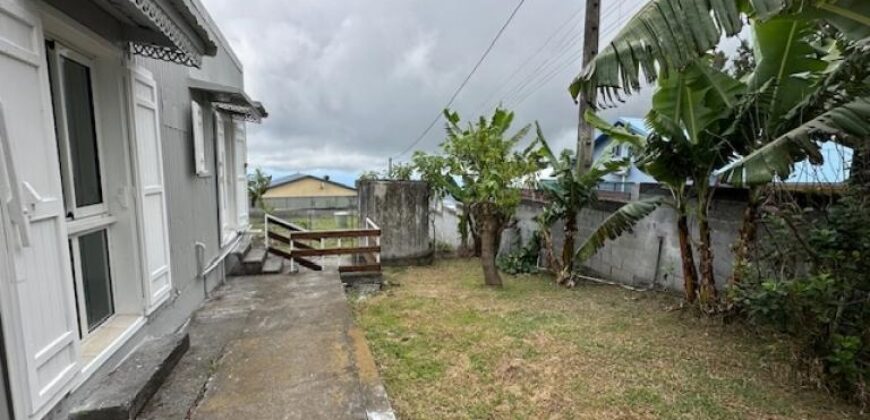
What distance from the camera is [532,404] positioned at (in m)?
2.98

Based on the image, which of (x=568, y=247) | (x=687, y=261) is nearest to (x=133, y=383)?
(x=687, y=261)

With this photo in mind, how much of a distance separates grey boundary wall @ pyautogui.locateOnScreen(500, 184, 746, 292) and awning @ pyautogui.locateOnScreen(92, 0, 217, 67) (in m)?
5.40

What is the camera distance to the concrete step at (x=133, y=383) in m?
2.06

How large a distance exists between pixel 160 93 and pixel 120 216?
4.08ft

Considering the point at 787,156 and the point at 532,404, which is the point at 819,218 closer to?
the point at 787,156

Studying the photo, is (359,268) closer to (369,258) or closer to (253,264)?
(369,258)

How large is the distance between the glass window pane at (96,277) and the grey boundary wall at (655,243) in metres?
5.73

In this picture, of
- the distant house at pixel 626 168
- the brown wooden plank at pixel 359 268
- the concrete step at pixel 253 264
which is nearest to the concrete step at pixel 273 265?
the concrete step at pixel 253 264

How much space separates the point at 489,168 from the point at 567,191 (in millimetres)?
1365

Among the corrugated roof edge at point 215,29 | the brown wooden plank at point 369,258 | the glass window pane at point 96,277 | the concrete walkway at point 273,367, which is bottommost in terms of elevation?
the brown wooden plank at point 369,258

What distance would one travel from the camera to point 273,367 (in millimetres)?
2947

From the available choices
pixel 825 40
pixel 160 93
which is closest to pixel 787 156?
pixel 825 40

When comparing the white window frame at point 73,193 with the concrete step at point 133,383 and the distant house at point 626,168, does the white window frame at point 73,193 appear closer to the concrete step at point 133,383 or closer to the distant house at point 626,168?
the concrete step at point 133,383

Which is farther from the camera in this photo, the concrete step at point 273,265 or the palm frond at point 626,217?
the concrete step at point 273,265
